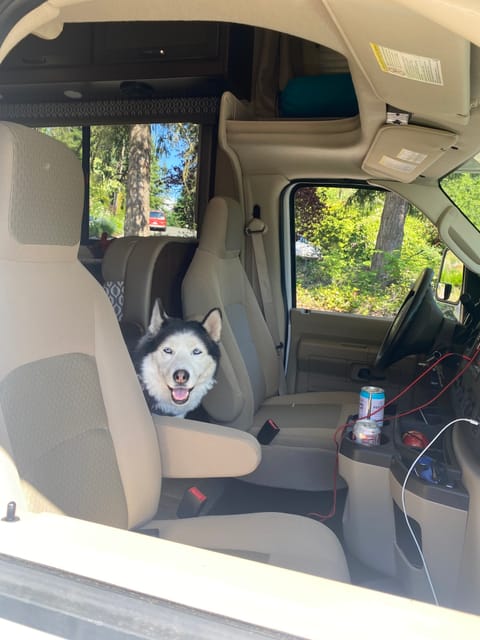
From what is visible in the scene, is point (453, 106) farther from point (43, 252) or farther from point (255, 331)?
point (255, 331)

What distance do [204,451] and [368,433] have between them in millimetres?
598

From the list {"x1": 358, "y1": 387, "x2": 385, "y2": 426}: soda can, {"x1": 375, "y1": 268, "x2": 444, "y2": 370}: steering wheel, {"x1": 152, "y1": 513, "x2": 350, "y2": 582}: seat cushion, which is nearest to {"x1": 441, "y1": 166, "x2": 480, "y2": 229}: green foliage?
{"x1": 375, "y1": 268, "x2": 444, "y2": 370}: steering wheel

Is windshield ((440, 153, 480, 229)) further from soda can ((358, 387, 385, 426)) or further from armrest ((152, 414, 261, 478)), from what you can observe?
armrest ((152, 414, 261, 478))

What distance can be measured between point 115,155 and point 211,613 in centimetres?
383

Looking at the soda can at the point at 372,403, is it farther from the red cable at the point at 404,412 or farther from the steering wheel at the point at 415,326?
the steering wheel at the point at 415,326

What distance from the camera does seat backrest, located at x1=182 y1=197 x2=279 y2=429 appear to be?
9.22ft

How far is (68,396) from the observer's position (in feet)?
4.88

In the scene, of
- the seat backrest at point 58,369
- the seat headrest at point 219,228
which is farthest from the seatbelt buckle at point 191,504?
the seat headrest at point 219,228

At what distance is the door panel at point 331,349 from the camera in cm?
371

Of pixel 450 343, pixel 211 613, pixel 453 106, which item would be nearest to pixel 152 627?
pixel 211 613

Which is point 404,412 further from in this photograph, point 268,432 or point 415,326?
point 415,326

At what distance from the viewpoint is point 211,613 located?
2.73 ft

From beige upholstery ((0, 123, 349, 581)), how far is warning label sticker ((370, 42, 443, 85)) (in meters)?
0.82

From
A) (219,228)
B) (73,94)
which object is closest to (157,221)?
(73,94)
